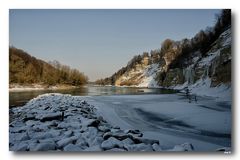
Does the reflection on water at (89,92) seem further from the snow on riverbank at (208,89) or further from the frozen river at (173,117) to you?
the snow on riverbank at (208,89)

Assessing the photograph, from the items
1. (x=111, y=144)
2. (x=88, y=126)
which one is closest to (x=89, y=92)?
(x=88, y=126)

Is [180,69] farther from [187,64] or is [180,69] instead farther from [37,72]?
[37,72]

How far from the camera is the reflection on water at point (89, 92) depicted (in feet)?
8.44

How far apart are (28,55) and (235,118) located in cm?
220

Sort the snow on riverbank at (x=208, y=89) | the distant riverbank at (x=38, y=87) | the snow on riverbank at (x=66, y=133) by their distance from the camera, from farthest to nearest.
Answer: the distant riverbank at (x=38, y=87), the snow on riverbank at (x=208, y=89), the snow on riverbank at (x=66, y=133)

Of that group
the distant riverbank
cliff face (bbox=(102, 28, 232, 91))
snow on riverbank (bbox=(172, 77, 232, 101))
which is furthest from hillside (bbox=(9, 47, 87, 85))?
snow on riverbank (bbox=(172, 77, 232, 101))

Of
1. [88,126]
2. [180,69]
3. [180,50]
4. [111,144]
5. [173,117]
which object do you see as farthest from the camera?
[180,69]

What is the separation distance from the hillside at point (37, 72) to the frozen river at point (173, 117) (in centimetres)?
31

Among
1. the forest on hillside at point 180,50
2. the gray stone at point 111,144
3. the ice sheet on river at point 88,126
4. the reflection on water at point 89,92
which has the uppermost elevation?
the forest on hillside at point 180,50

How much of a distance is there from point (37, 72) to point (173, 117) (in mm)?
1554

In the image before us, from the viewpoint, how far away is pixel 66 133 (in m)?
2.45

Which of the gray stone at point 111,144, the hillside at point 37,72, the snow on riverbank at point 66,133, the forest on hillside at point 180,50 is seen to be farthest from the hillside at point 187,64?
the gray stone at point 111,144

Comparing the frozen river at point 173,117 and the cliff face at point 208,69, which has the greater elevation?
the cliff face at point 208,69

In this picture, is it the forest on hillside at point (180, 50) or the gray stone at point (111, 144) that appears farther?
the forest on hillside at point (180, 50)
